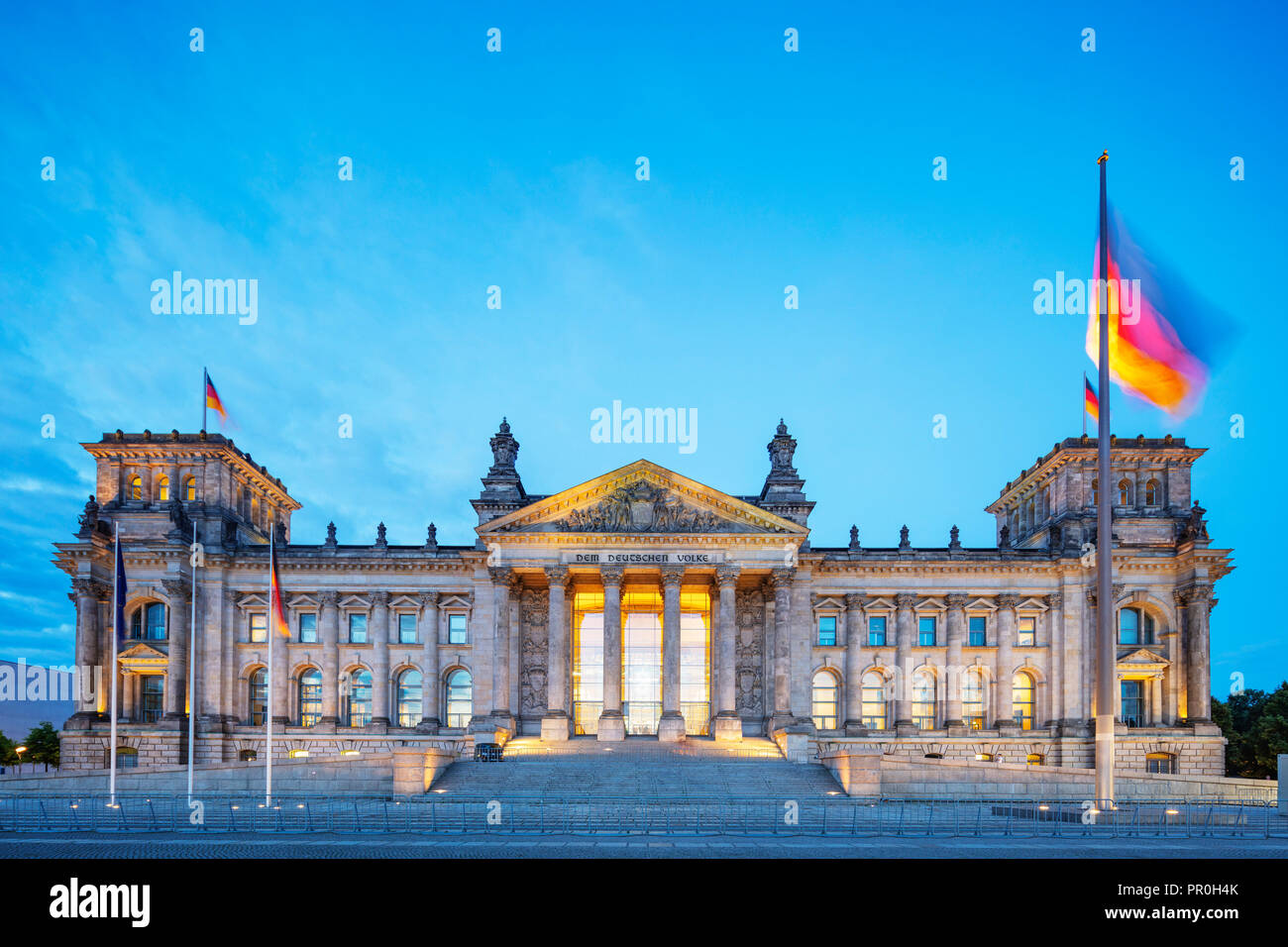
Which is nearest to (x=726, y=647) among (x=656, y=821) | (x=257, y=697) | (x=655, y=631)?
(x=655, y=631)

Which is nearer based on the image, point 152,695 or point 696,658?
point 152,695

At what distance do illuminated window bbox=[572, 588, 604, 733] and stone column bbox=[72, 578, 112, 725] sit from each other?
97.8 ft

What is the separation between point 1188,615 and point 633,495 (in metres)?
36.8

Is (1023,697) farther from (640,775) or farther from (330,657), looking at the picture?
(330,657)

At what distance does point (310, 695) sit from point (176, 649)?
921 centimetres

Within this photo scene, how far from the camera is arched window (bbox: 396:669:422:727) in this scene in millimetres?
68812

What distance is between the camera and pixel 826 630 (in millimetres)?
69375

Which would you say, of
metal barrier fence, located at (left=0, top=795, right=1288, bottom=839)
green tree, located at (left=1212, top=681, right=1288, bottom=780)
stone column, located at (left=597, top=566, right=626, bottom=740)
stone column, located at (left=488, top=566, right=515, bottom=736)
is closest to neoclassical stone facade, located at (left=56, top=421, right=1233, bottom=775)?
stone column, located at (left=488, top=566, right=515, bottom=736)
